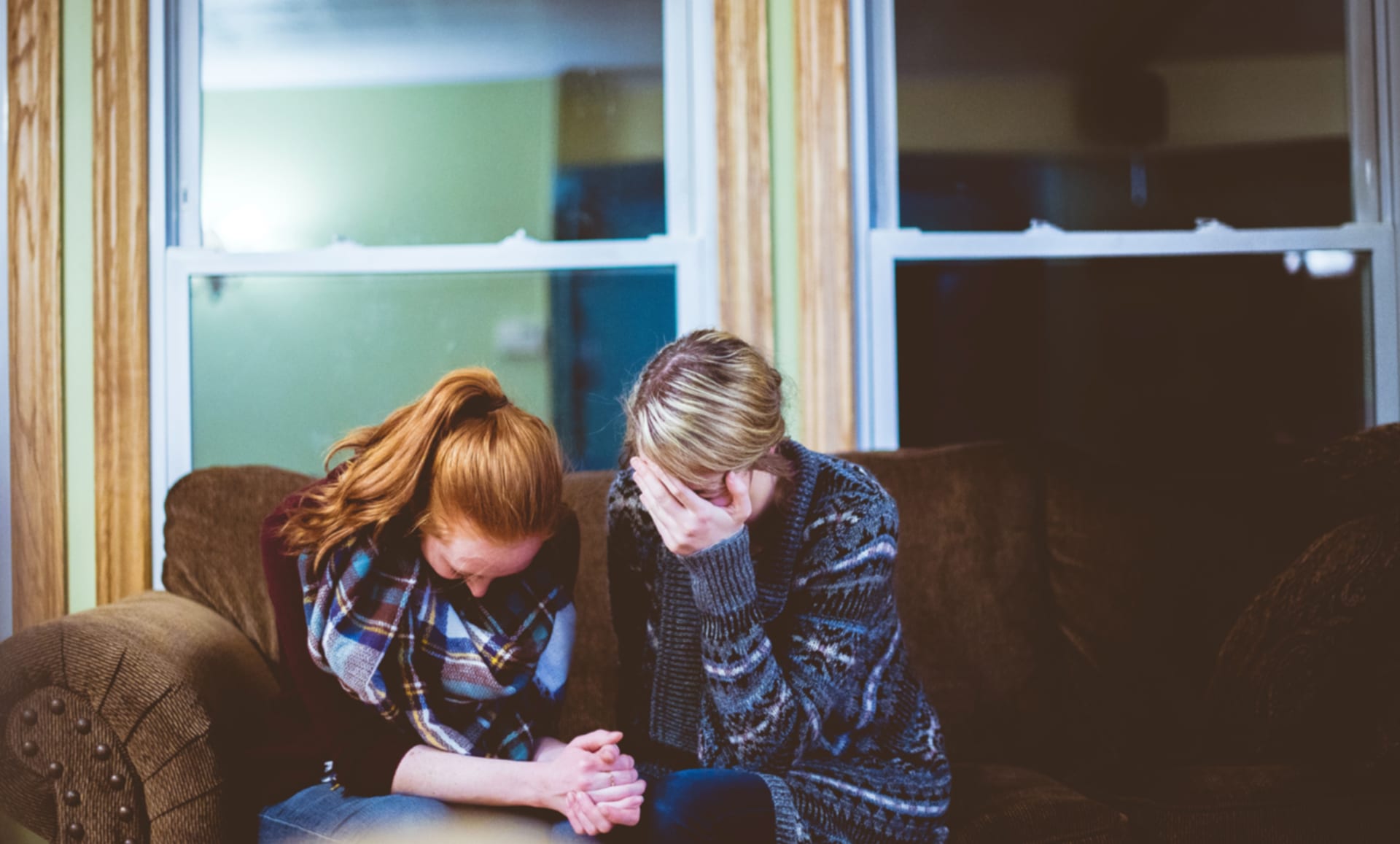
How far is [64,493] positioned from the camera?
91.6 inches

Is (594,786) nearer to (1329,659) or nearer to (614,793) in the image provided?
(614,793)

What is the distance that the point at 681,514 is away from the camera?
134cm

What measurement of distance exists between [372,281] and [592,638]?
3.53ft

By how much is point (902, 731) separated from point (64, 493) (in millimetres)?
1962

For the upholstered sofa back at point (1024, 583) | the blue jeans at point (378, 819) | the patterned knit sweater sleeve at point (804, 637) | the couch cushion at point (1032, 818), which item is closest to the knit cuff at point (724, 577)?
the patterned knit sweater sleeve at point (804, 637)

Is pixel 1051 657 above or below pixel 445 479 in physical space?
below

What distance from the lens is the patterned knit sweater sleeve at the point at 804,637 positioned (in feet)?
4.40

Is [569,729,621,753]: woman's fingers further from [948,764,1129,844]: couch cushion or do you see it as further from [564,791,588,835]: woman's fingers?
[948,764,1129,844]: couch cushion

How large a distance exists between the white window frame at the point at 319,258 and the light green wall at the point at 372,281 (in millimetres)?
45

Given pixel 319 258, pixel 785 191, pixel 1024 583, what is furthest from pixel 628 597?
pixel 319 258

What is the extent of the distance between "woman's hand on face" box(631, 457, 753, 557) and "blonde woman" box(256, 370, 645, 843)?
12 centimetres

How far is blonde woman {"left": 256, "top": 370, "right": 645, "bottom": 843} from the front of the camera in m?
1.28

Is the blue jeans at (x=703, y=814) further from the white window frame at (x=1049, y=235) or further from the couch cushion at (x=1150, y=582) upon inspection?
the white window frame at (x=1049, y=235)

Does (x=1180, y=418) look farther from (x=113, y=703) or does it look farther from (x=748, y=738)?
(x=113, y=703)
